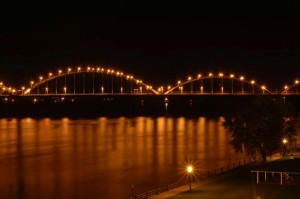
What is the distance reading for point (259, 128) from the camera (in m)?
22.6

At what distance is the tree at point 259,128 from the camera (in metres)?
22.4

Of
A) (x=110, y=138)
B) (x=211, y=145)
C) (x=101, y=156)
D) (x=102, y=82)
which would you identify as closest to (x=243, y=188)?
(x=101, y=156)

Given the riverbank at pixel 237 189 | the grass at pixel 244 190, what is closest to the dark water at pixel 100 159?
the riverbank at pixel 237 189

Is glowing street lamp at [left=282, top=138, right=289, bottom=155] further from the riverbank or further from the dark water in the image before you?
the riverbank

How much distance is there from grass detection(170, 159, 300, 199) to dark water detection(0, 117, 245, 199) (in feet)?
12.9

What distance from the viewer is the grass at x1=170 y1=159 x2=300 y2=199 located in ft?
50.0

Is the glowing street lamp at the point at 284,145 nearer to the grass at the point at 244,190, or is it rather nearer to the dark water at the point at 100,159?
the dark water at the point at 100,159

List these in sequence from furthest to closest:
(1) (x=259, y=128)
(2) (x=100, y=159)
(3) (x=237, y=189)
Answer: (2) (x=100, y=159), (1) (x=259, y=128), (3) (x=237, y=189)

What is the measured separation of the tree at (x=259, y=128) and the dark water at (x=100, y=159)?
2602 mm

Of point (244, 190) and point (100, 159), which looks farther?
point (100, 159)

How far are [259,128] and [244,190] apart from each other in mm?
6905

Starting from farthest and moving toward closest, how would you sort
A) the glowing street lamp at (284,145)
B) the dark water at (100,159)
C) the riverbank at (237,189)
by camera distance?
1. the glowing street lamp at (284,145)
2. the dark water at (100,159)
3. the riverbank at (237,189)

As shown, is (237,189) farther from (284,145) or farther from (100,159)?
(100,159)

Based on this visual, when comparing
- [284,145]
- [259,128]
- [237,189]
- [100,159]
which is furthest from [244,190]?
[100,159]
